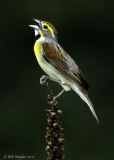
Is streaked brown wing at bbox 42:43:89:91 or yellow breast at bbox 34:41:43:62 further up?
yellow breast at bbox 34:41:43:62

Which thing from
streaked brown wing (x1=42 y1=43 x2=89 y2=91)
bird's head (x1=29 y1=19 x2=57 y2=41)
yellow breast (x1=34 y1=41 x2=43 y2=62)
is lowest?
streaked brown wing (x1=42 y1=43 x2=89 y2=91)

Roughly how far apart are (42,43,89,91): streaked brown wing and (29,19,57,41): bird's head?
3.7 inches

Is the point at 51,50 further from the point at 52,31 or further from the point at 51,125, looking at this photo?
the point at 51,125

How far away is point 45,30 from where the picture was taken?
455 cm

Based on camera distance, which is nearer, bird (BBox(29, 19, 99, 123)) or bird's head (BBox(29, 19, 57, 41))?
bird (BBox(29, 19, 99, 123))

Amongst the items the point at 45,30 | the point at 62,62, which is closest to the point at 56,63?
the point at 62,62

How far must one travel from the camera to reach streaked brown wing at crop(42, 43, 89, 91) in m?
4.24

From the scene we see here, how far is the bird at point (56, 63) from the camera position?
426 centimetres

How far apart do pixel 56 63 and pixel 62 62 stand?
2.8 inches

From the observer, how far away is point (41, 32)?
181 inches

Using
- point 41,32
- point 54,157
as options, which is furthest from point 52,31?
point 54,157

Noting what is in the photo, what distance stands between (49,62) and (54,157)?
Answer: 5.02ft

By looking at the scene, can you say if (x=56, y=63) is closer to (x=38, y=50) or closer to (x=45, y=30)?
(x=38, y=50)

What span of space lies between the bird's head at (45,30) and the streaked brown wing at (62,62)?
0.09 m
